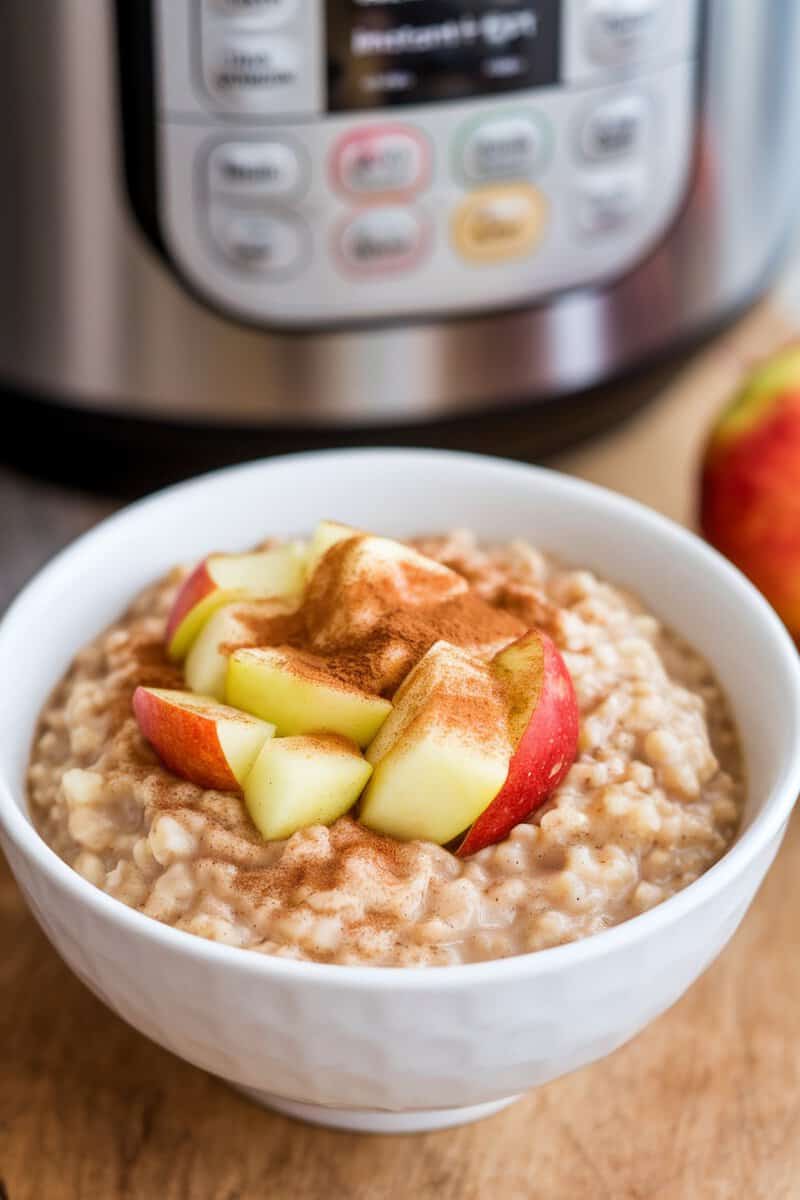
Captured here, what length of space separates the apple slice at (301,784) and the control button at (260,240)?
21.4 inches

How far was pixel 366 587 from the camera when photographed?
0.97 meters

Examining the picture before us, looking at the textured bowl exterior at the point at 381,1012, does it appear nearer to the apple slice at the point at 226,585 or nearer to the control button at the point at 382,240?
the apple slice at the point at 226,585

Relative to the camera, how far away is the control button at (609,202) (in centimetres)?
134

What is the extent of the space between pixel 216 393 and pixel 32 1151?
666 millimetres

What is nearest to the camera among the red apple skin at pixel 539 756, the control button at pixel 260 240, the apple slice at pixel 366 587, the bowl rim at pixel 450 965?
the bowl rim at pixel 450 965

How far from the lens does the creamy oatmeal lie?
81 cm

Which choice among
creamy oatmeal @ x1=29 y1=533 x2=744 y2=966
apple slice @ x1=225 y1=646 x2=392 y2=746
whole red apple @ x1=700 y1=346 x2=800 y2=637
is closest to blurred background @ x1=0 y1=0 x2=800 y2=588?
whole red apple @ x1=700 y1=346 x2=800 y2=637

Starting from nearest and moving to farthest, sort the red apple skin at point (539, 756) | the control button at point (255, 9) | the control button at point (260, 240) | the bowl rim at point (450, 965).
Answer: the bowl rim at point (450, 965) → the red apple skin at point (539, 756) → the control button at point (255, 9) → the control button at point (260, 240)

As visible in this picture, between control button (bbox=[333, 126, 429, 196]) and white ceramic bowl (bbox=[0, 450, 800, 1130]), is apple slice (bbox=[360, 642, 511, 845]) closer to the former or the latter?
white ceramic bowl (bbox=[0, 450, 800, 1130])

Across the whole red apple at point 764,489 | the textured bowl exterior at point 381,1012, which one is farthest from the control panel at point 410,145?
the textured bowl exterior at point 381,1012

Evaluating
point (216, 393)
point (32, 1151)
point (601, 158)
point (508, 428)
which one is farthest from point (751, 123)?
point (32, 1151)

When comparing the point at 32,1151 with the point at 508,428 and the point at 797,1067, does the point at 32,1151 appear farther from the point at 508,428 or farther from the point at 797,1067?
the point at 508,428

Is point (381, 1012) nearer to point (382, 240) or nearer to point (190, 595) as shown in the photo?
point (190, 595)

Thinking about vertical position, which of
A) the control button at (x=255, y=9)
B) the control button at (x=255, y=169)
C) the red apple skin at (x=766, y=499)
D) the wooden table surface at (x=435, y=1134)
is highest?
the control button at (x=255, y=9)
